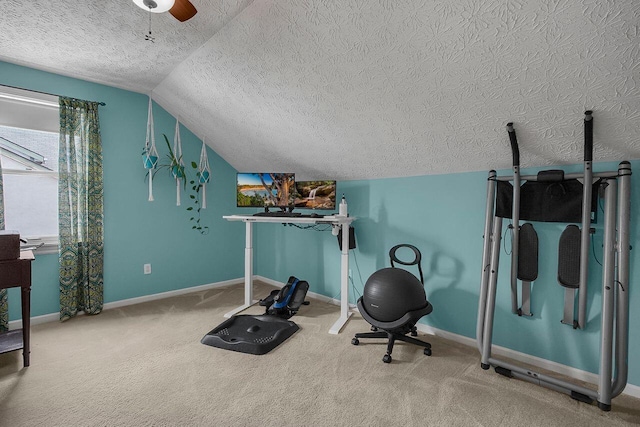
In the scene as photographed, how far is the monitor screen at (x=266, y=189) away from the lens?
3.01 metres

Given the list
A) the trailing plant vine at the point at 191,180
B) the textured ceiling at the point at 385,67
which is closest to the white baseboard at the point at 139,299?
the trailing plant vine at the point at 191,180

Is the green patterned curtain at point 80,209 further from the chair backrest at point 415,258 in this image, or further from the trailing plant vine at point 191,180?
the chair backrest at point 415,258

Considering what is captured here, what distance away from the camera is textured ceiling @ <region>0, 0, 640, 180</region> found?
135 cm

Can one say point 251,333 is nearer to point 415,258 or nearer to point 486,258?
point 415,258

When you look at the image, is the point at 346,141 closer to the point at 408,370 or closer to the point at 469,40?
the point at 469,40

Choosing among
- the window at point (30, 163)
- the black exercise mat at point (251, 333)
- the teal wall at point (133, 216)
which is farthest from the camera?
the teal wall at point (133, 216)

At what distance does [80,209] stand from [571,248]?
3990mm

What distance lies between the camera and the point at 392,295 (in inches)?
84.8

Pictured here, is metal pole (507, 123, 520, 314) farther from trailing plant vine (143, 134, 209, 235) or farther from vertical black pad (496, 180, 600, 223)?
trailing plant vine (143, 134, 209, 235)

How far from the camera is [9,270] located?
1.91 m

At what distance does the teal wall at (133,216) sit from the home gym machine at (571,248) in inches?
125

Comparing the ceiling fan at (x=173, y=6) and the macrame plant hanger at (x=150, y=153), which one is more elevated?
the ceiling fan at (x=173, y=6)

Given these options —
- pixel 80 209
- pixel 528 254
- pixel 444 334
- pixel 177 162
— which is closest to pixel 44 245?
pixel 80 209

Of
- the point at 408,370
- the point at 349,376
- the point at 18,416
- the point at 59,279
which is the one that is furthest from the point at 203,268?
the point at 408,370
